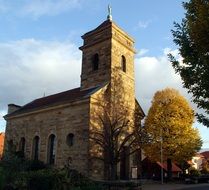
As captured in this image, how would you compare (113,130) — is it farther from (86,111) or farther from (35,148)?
(35,148)

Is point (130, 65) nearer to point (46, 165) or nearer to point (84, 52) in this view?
point (84, 52)

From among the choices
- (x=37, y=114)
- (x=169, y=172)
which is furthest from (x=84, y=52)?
(x=169, y=172)

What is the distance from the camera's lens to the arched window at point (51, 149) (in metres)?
31.7

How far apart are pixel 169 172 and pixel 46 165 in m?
16.2

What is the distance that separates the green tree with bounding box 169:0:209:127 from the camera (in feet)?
34.9

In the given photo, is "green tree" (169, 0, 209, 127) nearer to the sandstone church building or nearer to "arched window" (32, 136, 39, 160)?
the sandstone church building

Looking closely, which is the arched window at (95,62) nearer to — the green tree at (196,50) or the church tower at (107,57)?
the church tower at (107,57)

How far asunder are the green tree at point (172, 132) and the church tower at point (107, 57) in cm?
510

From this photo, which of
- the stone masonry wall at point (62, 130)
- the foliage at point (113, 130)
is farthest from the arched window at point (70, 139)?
the foliage at point (113, 130)

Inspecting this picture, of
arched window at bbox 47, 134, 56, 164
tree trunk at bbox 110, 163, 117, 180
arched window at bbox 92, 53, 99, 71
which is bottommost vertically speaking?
tree trunk at bbox 110, 163, 117, 180

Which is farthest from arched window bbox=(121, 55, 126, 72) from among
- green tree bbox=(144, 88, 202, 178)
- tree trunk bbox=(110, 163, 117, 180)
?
tree trunk bbox=(110, 163, 117, 180)

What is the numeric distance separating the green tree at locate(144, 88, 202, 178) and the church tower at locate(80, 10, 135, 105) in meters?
5.10

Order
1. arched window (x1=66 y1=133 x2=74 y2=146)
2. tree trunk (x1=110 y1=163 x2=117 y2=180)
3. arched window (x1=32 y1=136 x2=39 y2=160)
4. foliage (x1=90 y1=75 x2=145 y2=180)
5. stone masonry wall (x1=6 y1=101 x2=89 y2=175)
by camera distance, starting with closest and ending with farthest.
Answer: tree trunk (x1=110 y1=163 x2=117 y2=180), foliage (x1=90 y1=75 x2=145 y2=180), stone masonry wall (x1=6 y1=101 x2=89 y2=175), arched window (x1=66 y1=133 x2=74 y2=146), arched window (x1=32 y1=136 x2=39 y2=160)

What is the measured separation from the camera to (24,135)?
36.0 metres
